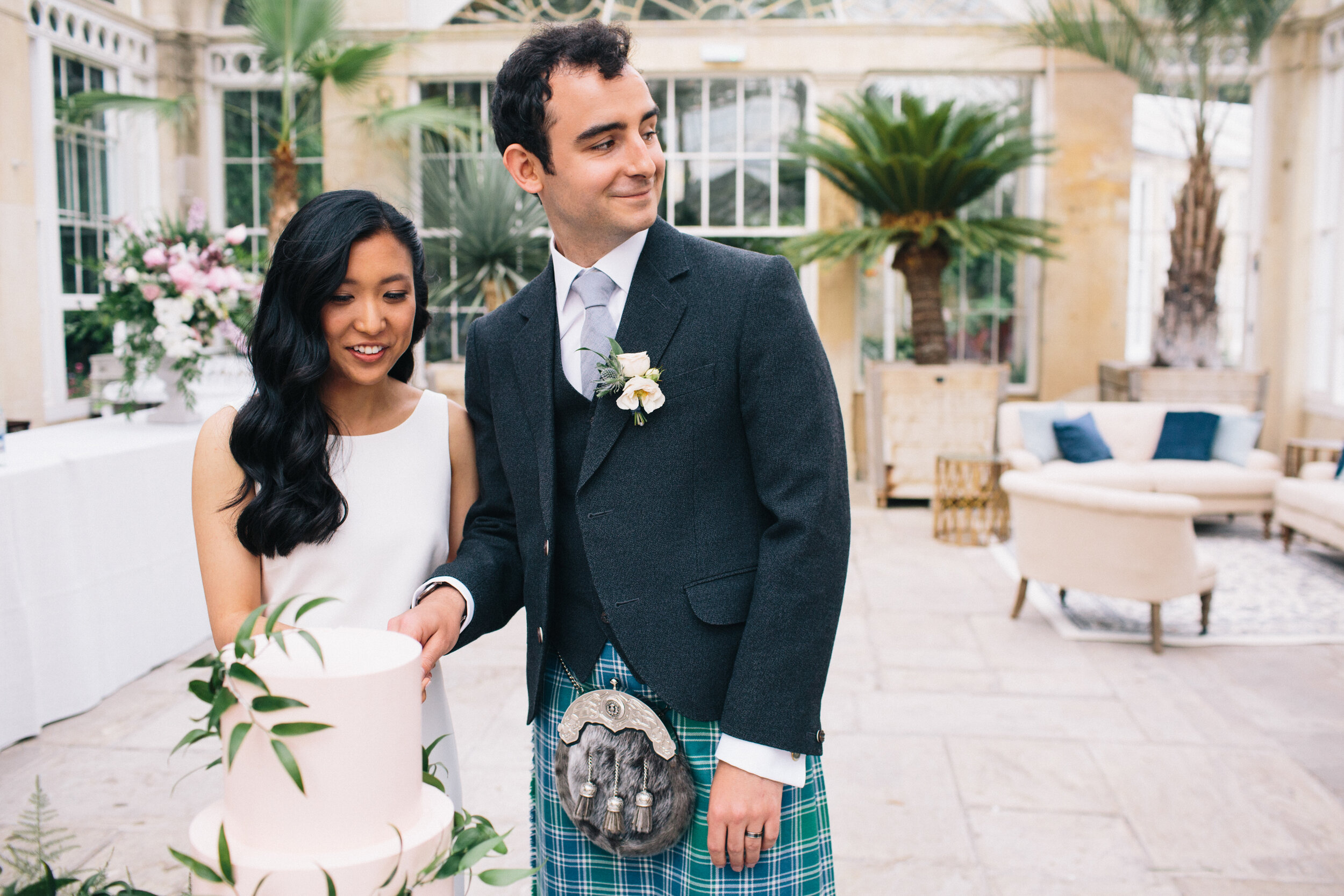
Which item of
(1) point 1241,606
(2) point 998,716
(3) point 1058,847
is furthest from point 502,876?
(1) point 1241,606

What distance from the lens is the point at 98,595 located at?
3.59 metres

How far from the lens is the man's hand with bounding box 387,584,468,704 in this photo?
4.10 ft

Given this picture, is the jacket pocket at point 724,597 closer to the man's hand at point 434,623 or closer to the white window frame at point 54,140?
the man's hand at point 434,623

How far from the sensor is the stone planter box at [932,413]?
288 inches

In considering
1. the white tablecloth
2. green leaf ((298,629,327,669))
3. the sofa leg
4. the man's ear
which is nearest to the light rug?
the sofa leg

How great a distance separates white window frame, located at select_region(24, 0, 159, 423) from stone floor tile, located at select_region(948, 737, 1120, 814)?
5981 millimetres

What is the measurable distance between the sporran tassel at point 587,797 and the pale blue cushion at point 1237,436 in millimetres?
6489

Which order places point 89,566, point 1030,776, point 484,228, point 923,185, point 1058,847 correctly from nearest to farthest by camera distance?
point 1058,847 → point 1030,776 → point 89,566 → point 923,185 → point 484,228

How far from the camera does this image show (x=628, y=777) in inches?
50.7

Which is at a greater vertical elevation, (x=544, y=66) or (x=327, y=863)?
(x=544, y=66)

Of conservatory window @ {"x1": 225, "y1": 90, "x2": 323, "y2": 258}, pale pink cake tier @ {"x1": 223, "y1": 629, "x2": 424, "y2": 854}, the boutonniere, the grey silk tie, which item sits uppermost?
conservatory window @ {"x1": 225, "y1": 90, "x2": 323, "y2": 258}

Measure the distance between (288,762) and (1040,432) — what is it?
A: 21.1 feet

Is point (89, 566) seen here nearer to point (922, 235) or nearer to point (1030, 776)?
point (1030, 776)

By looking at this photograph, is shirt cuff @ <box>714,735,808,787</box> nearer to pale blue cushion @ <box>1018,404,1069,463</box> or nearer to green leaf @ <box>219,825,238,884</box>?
green leaf @ <box>219,825,238,884</box>
